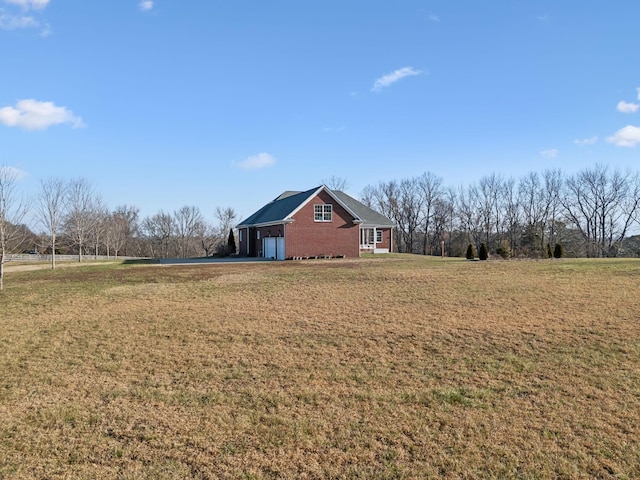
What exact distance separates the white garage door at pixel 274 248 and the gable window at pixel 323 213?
2978 millimetres

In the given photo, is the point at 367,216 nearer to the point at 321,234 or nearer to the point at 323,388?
the point at 321,234

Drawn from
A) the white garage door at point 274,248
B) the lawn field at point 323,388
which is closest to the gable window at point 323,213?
the white garage door at point 274,248

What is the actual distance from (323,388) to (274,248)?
2627cm

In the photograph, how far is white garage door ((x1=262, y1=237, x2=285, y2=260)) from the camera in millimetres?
30487

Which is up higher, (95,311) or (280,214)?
(280,214)

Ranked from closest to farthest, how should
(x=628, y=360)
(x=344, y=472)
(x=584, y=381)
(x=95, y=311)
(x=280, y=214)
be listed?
(x=344, y=472)
(x=584, y=381)
(x=628, y=360)
(x=95, y=311)
(x=280, y=214)

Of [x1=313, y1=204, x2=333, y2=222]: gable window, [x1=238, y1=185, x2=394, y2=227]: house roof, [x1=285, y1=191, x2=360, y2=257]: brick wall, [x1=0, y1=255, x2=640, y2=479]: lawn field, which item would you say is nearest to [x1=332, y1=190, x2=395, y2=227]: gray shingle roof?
[x1=238, y1=185, x2=394, y2=227]: house roof

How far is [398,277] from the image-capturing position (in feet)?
55.4

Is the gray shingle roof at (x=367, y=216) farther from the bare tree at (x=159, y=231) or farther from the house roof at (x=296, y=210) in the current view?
the bare tree at (x=159, y=231)

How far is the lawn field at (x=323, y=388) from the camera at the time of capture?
4.16 metres

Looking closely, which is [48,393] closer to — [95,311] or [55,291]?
[95,311]

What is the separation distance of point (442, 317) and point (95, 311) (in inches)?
355

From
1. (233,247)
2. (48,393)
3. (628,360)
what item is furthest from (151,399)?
(233,247)

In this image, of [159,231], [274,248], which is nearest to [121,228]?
[159,231]
